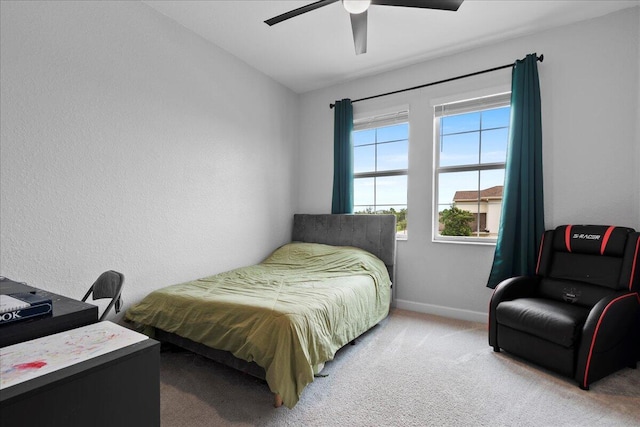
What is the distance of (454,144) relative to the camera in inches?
134

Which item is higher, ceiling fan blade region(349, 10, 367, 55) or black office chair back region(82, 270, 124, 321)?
→ ceiling fan blade region(349, 10, 367, 55)

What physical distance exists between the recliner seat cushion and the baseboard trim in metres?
0.78

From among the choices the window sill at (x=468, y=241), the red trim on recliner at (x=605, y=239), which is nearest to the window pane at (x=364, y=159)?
the window sill at (x=468, y=241)

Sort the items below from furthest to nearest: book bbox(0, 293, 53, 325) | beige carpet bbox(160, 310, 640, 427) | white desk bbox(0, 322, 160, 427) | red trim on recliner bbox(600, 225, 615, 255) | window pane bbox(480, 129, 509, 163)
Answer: window pane bbox(480, 129, 509, 163) < red trim on recliner bbox(600, 225, 615, 255) < beige carpet bbox(160, 310, 640, 427) < book bbox(0, 293, 53, 325) < white desk bbox(0, 322, 160, 427)

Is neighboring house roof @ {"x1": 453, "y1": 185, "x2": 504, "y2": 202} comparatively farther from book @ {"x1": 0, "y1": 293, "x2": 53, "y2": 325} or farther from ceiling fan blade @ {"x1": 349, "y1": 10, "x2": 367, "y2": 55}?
book @ {"x1": 0, "y1": 293, "x2": 53, "y2": 325}

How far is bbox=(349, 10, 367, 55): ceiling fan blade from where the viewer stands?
2244 mm

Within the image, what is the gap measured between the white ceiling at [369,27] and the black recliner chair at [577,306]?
189cm

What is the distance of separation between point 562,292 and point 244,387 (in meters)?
2.59

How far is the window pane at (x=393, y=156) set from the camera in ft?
12.2

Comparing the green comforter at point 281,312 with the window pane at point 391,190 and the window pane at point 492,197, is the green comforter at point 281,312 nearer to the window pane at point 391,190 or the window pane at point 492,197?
the window pane at point 391,190

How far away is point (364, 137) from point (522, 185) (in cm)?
194

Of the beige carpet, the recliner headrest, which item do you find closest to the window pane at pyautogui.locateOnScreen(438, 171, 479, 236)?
the recliner headrest

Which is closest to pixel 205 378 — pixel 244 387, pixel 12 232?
pixel 244 387

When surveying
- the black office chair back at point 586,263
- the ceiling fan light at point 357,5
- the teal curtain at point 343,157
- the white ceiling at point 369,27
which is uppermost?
the white ceiling at point 369,27
